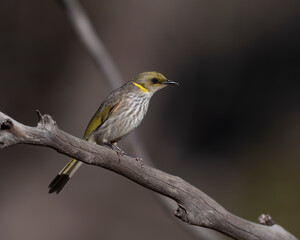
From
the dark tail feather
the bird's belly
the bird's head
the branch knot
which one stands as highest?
the bird's head

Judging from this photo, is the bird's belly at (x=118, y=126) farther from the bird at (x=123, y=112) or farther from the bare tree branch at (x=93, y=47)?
the bare tree branch at (x=93, y=47)

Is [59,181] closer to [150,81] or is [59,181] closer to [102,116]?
[102,116]

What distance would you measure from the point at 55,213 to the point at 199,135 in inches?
108

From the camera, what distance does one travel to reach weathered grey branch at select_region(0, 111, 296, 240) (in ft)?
9.91

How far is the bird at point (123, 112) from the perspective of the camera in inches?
167

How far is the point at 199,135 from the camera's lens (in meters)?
9.15

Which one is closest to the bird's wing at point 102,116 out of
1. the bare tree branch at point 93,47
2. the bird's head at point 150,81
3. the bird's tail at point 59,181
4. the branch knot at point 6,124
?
the bird's head at point 150,81

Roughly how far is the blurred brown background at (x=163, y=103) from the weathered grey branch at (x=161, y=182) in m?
3.92

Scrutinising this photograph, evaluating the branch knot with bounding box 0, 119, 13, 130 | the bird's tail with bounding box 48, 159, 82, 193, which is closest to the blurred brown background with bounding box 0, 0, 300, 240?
the bird's tail with bounding box 48, 159, 82, 193

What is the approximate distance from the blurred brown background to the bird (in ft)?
12.6

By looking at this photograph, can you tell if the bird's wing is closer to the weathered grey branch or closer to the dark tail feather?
the dark tail feather

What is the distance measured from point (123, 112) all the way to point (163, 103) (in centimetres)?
489

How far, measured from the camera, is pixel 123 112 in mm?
4277

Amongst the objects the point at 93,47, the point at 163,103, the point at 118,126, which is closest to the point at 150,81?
the point at 118,126
